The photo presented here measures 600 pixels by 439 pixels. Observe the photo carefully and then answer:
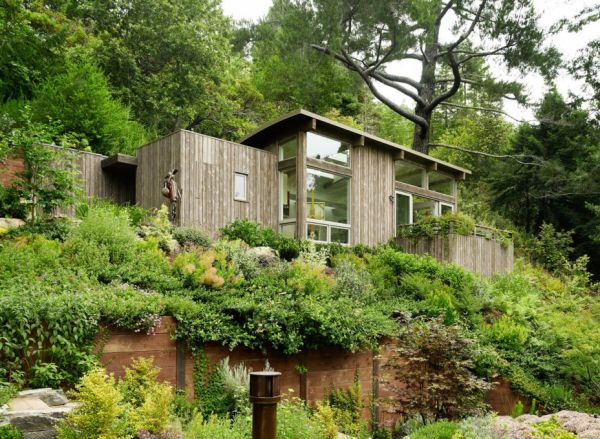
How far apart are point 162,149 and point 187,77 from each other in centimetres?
883

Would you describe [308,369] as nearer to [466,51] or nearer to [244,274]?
[244,274]

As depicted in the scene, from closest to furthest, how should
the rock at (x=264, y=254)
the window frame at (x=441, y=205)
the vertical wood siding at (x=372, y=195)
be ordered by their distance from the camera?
the rock at (x=264, y=254), the vertical wood siding at (x=372, y=195), the window frame at (x=441, y=205)

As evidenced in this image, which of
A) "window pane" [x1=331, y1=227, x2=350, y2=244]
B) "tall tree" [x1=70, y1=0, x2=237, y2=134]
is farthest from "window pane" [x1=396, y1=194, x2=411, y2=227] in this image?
"tall tree" [x1=70, y1=0, x2=237, y2=134]

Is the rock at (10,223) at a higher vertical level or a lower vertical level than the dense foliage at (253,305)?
higher

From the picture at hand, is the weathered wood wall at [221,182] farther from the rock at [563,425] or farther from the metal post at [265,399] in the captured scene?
the metal post at [265,399]

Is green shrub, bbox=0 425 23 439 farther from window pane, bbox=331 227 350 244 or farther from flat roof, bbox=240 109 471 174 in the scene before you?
window pane, bbox=331 227 350 244

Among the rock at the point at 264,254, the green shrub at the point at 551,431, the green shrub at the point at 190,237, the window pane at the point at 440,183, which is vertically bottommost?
the green shrub at the point at 551,431

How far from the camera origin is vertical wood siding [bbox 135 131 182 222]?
44.0 ft

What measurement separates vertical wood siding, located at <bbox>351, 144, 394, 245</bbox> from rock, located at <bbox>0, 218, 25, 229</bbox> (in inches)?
331

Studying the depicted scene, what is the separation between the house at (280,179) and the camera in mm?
13547

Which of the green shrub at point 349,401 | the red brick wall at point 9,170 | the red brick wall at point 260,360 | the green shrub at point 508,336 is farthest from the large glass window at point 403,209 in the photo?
the red brick wall at point 9,170

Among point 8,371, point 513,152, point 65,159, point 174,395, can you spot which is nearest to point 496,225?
point 513,152

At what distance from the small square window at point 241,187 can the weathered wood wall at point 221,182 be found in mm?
78

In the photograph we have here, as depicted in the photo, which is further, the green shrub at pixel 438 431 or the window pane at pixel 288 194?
the window pane at pixel 288 194
